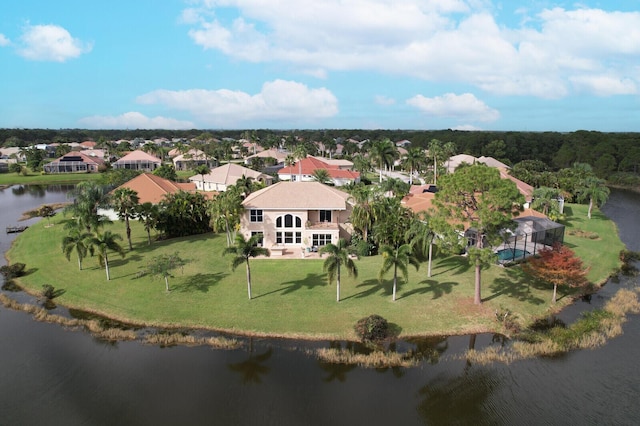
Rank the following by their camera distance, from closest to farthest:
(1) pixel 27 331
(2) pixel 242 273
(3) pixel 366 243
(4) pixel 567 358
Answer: (4) pixel 567 358
(1) pixel 27 331
(2) pixel 242 273
(3) pixel 366 243

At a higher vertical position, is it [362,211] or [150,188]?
[150,188]

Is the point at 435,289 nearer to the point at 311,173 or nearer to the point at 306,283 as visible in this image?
the point at 306,283

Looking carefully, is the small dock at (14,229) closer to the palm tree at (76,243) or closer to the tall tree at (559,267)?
the palm tree at (76,243)

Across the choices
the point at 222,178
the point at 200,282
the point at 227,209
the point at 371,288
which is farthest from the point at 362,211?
the point at 222,178

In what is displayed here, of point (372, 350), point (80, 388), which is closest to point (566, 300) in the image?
point (372, 350)

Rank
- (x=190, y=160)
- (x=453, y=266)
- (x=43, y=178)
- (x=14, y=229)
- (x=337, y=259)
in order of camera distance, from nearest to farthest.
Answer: (x=337, y=259) → (x=453, y=266) → (x=14, y=229) → (x=43, y=178) → (x=190, y=160)

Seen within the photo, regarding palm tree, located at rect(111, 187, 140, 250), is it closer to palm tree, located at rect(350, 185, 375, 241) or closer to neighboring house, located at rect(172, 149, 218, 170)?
palm tree, located at rect(350, 185, 375, 241)

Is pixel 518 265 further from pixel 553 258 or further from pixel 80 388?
pixel 80 388
